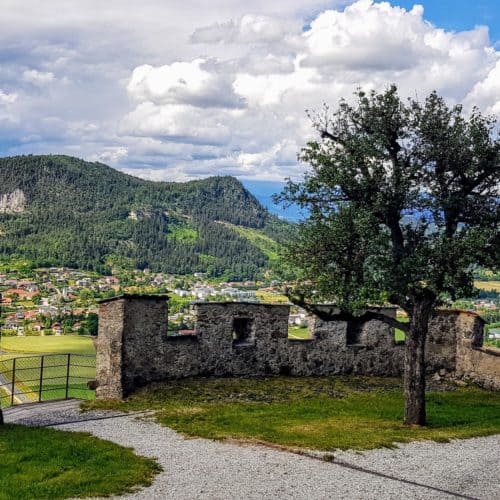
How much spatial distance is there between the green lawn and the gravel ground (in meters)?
30.6

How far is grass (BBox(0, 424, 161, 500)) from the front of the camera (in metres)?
9.38

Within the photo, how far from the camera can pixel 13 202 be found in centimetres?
19262

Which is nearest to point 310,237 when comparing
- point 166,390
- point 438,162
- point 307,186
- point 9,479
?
point 307,186

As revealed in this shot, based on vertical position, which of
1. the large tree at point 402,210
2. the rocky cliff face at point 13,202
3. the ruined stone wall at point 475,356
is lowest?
the ruined stone wall at point 475,356

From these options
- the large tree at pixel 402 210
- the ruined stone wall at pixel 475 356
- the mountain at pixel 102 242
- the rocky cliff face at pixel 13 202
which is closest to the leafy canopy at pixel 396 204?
the large tree at pixel 402 210

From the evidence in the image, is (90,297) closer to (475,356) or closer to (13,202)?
(475,356)

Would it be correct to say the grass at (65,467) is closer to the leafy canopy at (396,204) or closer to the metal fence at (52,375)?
the leafy canopy at (396,204)

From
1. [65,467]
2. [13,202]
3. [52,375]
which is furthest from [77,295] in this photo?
[13,202]

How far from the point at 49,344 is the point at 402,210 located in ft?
125

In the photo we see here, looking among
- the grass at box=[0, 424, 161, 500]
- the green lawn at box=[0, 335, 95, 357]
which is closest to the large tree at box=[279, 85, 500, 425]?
the grass at box=[0, 424, 161, 500]

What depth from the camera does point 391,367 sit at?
73.4 ft

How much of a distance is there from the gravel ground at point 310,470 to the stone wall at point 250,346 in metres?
4.61

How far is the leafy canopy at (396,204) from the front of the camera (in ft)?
48.5

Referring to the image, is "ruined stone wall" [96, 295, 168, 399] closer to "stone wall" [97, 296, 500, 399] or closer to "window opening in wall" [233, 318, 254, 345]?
"stone wall" [97, 296, 500, 399]
